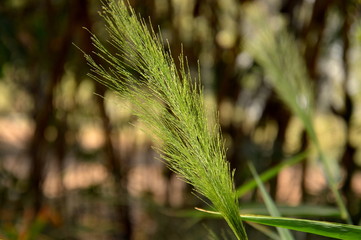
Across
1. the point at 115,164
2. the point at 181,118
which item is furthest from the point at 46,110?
the point at 181,118

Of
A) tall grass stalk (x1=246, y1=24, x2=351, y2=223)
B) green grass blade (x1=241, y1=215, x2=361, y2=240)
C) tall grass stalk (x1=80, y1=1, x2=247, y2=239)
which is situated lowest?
green grass blade (x1=241, y1=215, x2=361, y2=240)

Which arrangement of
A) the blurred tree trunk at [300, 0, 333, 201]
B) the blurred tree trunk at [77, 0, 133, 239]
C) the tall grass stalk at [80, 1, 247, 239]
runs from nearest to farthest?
the tall grass stalk at [80, 1, 247, 239], the blurred tree trunk at [77, 0, 133, 239], the blurred tree trunk at [300, 0, 333, 201]

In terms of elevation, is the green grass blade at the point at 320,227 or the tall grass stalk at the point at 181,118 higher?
the tall grass stalk at the point at 181,118

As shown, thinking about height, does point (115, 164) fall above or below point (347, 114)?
below

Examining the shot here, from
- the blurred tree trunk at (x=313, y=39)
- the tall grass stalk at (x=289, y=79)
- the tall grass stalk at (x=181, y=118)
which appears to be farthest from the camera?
the blurred tree trunk at (x=313, y=39)

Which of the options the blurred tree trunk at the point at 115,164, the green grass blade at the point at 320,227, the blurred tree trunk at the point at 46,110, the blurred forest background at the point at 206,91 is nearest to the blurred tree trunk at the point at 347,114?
the blurred forest background at the point at 206,91

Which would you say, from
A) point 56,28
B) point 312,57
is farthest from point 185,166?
point 56,28

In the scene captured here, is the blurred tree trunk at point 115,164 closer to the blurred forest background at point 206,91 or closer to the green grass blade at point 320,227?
the blurred forest background at point 206,91

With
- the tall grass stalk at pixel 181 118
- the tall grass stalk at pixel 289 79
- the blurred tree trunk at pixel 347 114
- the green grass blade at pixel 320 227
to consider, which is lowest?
the green grass blade at pixel 320 227

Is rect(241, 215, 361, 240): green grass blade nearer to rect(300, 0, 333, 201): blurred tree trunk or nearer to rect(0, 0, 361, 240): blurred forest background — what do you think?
rect(0, 0, 361, 240): blurred forest background

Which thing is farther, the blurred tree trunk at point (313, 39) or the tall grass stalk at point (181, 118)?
the blurred tree trunk at point (313, 39)

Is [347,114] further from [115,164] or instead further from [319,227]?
[319,227]

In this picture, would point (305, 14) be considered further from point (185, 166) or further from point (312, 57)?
point (185, 166)

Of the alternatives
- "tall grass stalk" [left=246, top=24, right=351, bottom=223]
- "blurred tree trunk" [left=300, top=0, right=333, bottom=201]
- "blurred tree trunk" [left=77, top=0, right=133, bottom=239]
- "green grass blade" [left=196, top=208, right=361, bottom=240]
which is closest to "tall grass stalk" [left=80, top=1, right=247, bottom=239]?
"green grass blade" [left=196, top=208, right=361, bottom=240]
